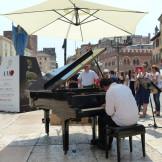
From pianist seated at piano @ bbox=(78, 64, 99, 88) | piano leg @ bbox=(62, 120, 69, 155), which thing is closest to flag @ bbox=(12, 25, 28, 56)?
pianist seated at piano @ bbox=(78, 64, 99, 88)

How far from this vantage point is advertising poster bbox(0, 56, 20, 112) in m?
16.1

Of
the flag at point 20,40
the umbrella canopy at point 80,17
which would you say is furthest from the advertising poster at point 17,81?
the umbrella canopy at point 80,17

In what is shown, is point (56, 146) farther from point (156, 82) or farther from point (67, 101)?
point (156, 82)

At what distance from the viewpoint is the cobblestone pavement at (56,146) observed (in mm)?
7578

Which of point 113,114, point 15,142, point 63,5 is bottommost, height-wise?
point 15,142

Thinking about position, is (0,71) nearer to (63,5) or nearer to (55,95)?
(63,5)

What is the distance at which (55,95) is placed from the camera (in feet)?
26.5

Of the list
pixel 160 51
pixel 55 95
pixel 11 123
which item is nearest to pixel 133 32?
pixel 55 95

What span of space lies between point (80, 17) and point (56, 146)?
376 cm

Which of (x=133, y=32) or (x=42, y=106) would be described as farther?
(x=133, y=32)

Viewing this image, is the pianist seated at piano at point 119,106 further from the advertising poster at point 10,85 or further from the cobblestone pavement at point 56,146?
the advertising poster at point 10,85

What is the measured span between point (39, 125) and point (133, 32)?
3591 millimetres

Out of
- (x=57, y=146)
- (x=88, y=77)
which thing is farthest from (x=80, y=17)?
(x=57, y=146)

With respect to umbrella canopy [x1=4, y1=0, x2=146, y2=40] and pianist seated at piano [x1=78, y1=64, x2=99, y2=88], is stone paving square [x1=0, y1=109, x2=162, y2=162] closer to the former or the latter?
pianist seated at piano [x1=78, y1=64, x2=99, y2=88]
